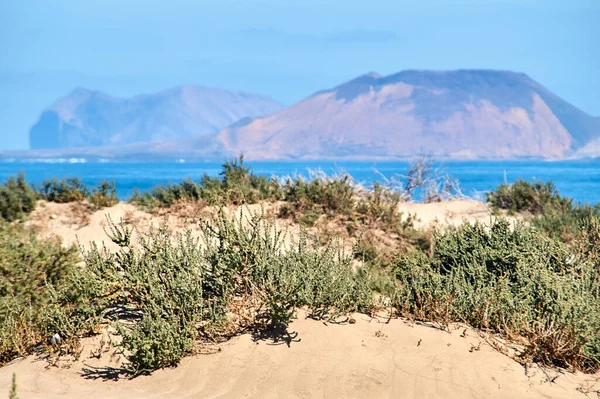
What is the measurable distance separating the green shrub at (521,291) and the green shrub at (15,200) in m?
8.81

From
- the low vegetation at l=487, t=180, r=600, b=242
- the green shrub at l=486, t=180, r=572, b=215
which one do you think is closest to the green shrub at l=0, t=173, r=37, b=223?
the low vegetation at l=487, t=180, r=600, b=242

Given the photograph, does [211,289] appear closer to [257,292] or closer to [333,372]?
[257,292]

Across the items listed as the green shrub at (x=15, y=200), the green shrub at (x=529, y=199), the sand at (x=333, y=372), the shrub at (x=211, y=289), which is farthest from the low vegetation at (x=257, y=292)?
the green shrub at (x=529, y=199)

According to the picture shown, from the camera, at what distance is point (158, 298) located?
633 centimetres

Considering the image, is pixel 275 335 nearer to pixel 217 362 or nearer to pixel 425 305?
pixel 217 362

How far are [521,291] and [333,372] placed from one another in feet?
8.02

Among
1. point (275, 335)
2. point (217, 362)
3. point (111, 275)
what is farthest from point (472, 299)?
point (111, 275)

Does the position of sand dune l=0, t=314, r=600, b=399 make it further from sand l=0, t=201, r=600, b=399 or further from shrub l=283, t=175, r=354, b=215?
shrub l=283, t=175, r=354, b=215

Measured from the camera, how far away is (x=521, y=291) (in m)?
6.96

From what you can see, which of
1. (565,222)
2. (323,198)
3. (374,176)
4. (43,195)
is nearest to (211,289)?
(323,198)

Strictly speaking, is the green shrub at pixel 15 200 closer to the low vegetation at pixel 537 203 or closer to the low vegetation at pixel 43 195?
the low vegetation at pixel 43 195

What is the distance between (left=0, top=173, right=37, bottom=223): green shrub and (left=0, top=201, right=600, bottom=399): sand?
7667mm

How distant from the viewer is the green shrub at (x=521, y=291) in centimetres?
603

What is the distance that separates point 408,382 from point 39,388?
11.1 ft
